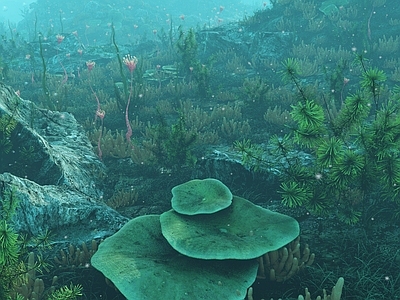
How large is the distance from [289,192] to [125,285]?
1896 mm

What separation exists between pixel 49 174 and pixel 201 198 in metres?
2.52

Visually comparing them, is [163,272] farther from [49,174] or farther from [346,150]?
[49,174]

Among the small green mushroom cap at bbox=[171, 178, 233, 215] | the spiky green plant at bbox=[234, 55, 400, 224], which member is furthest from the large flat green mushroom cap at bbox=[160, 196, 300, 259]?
the spiky green plant at bbox=[234, 55, 400, 224]

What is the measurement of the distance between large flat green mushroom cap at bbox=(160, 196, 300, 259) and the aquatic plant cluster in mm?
121

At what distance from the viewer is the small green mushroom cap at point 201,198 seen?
3371mm

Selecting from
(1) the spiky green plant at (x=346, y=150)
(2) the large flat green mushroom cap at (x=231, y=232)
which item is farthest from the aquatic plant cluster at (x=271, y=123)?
(2) the large flat green mushroom cap at (x=231, y=232)

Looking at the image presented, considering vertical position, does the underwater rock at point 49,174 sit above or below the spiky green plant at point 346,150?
below

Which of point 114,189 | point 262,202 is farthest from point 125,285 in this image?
point 114,189

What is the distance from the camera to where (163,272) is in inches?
109

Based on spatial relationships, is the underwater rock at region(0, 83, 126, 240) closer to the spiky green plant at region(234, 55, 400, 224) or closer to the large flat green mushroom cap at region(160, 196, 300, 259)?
the large flat green mushroom cap at region(160, 196, 300, 259)

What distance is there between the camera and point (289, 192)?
3.49 meters

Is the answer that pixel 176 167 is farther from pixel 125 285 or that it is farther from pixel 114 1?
pixel 114 1

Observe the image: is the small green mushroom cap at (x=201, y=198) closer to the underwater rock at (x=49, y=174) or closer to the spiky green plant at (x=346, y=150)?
the spiky green plant at (x=346, y=150)

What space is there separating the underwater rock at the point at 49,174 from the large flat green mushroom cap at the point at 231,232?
1.35 m
